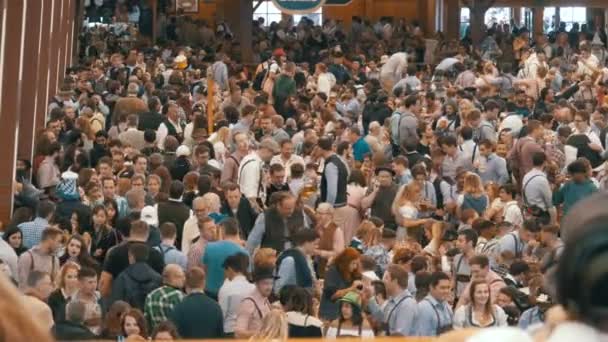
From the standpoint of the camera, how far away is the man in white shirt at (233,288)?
32.5ft

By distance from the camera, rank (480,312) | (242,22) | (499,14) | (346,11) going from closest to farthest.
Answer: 1. (480,312)
2. (242,22)
3. (346,11)
4. (499,14)

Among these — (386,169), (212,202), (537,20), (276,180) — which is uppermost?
(537,20)

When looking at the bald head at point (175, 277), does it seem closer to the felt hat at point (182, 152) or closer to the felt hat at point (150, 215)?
the felt hat at point (150, 215)

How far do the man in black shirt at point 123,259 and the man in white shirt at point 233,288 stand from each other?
0.75m

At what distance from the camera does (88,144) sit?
721 inches

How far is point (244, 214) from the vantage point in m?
13.8

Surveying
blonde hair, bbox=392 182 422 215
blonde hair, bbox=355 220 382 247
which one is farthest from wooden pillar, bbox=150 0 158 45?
blonde hair, bbox=355 220 382 247

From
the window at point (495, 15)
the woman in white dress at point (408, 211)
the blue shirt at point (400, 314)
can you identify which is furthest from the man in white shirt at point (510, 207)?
the window at point (495, 15)

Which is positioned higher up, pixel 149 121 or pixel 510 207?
pixel 149 121

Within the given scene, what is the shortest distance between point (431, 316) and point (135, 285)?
201 centimetres

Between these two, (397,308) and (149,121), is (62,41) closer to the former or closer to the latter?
(149,121)

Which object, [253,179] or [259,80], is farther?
[259,80]

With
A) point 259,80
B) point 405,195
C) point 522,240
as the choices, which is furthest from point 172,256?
point 259,80

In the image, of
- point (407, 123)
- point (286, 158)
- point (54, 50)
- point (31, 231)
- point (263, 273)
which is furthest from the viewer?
point (54, 50)
